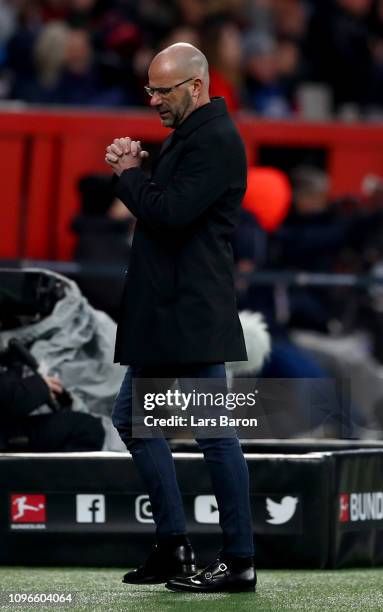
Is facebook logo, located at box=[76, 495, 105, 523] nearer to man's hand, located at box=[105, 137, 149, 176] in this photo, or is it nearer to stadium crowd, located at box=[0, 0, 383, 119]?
man's hand, located at box=[105, 137, 149, 176]

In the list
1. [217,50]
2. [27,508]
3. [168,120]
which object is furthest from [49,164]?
[168,120]

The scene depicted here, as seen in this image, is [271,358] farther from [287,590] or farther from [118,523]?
[287,590]

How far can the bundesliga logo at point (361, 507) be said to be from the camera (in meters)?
6.23

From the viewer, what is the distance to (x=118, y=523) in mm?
6227

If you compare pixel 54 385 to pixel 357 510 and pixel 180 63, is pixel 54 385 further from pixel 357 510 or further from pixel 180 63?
pixel 180 63


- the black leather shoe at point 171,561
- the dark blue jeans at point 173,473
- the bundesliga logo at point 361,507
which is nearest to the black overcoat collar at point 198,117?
the dark blue jeans at point 173,473

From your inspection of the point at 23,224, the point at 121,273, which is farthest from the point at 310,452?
the point at 23,224

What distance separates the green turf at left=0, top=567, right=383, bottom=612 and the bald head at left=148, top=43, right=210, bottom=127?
1.53 metres

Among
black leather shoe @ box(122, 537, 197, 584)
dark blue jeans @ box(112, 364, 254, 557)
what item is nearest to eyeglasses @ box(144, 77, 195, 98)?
dark blue jeans @ box(112, 364, 254, 557)

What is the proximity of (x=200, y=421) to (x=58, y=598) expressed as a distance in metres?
0.72

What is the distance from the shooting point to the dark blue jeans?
5246 mm

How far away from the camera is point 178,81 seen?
5.23m

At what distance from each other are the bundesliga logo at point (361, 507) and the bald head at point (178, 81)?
174 centimetres

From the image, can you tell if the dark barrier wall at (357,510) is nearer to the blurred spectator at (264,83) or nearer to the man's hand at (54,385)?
the man's hand at (54,385)
